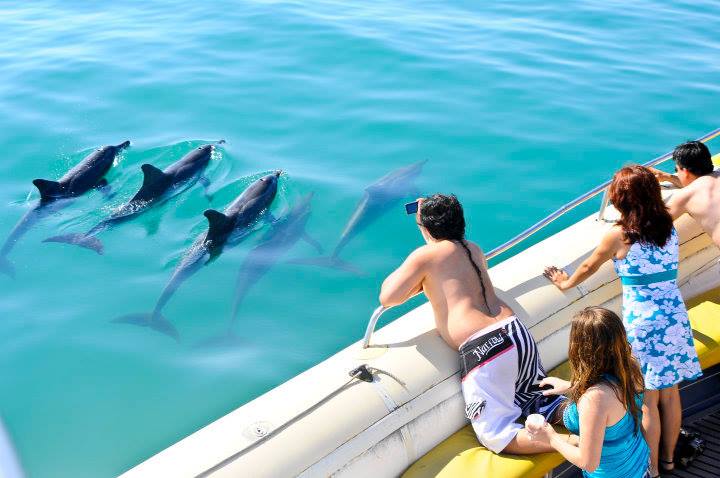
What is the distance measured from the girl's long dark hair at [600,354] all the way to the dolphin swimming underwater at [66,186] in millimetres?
6841

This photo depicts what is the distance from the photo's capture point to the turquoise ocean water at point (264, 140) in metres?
6.67

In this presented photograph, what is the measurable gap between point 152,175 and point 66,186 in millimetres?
1201

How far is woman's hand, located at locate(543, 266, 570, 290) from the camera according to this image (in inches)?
215

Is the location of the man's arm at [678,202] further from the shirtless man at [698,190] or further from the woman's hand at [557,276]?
the woman's hand at [557,276]

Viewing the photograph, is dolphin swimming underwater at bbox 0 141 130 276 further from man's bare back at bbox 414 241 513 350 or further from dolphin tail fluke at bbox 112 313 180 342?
man's bare back at bbox 414 241 513 350

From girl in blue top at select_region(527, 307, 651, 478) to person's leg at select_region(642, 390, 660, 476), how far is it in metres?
0.77

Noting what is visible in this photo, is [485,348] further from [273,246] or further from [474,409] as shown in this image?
→ [273,246]

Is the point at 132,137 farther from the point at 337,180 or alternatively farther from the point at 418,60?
the point at 418,60

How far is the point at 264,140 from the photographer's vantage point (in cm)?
1083

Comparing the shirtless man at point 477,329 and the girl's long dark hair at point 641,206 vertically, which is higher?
the girl's long dark hair at point 641,206

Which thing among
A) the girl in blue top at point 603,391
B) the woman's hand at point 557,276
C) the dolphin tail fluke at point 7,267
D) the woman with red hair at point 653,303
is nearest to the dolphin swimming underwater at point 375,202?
the woman's hand at point 557,276

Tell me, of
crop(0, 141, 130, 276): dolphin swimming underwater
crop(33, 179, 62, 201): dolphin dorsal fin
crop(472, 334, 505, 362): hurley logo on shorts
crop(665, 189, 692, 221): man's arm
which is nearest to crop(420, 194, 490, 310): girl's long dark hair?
crop(472, 334, 505, 362): hurley logo on shorts

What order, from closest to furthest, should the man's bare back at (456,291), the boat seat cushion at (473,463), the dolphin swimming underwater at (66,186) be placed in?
the boat seat cushion at (473,463)
the man's bare back at (456,291)
the dolphin swimming underwater at (66,186)

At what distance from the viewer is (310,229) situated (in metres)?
8.73
